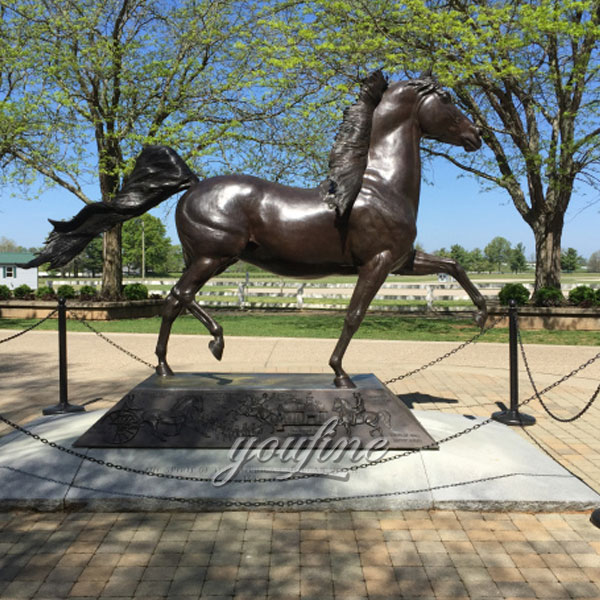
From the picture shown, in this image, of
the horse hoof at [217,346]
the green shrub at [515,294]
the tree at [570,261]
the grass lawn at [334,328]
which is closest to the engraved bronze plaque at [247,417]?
the horse hoof at [217,346]

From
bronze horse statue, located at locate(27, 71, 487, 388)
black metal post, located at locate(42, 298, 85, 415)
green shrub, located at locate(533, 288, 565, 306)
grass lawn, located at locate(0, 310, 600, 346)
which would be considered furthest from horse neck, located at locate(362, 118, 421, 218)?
green shrub, located at locate(533, 288, 565, 306)

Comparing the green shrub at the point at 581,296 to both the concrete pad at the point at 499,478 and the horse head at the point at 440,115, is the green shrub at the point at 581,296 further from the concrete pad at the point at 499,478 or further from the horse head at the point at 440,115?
the horse head at the point at 440,115

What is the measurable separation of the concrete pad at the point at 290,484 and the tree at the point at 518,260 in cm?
13639

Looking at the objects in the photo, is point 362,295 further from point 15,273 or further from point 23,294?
point 15,273

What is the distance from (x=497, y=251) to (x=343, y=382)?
159872 mm

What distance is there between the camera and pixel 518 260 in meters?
135

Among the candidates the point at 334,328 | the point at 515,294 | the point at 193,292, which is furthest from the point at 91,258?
the point at 193,292

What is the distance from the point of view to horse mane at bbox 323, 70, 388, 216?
4.66m

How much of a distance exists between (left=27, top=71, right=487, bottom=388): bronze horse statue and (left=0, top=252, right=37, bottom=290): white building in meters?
46.5

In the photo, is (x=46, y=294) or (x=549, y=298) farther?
(x=46, y=294)

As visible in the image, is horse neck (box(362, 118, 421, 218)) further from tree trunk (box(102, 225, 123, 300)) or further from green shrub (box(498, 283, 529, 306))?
tree trunk (box(102, 225, 123, 300))

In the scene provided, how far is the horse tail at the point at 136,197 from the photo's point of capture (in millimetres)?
5102

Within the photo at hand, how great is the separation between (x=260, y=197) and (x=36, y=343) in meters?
10.7

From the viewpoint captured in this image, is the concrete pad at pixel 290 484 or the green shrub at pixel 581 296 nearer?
the concrete pad at pixel 290 484
